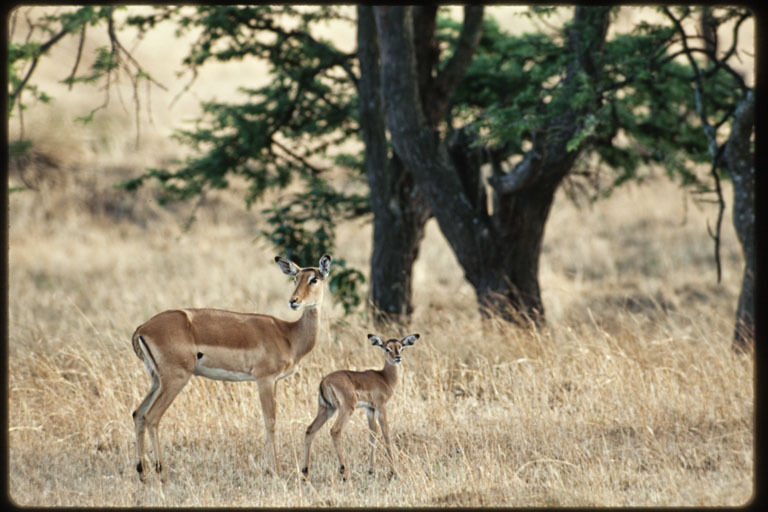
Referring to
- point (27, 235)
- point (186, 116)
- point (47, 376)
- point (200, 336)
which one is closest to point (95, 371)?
point (47, 376)

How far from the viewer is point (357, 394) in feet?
23.5

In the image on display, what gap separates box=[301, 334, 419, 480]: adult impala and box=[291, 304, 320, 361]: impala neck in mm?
411

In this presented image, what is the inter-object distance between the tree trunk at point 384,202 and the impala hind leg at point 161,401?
630 cm

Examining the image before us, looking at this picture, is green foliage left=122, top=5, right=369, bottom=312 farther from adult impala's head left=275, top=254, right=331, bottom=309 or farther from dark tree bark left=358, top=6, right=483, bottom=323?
adult impala's head left=275, top=254, right=331, bottom=309

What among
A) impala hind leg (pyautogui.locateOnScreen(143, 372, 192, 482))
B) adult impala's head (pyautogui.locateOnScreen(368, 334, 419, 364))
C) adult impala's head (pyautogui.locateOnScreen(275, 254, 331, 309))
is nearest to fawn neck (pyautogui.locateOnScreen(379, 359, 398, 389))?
adult impala's head (pyautogui.locateOnScreen(368, 334, 419, 364))

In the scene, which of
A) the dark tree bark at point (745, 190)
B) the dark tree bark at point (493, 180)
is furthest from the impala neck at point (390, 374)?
the dark tree bark at point (745, 190)

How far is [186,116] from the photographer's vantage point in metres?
41.7

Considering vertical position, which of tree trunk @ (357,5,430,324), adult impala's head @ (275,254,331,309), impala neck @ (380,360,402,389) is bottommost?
impala neck @ (380,360,402,389)

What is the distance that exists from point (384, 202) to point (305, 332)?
608cm

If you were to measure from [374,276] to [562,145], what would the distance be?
3.38 metres

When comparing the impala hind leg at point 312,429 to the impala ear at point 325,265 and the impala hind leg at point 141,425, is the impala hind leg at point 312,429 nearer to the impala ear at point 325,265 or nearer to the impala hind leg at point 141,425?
the impala ear at point 325,265

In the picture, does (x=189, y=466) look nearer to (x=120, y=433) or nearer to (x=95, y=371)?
(x=120, y=433)

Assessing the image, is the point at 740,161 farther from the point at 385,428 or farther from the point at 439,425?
the point at 385,428

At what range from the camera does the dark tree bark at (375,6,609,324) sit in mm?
11977
